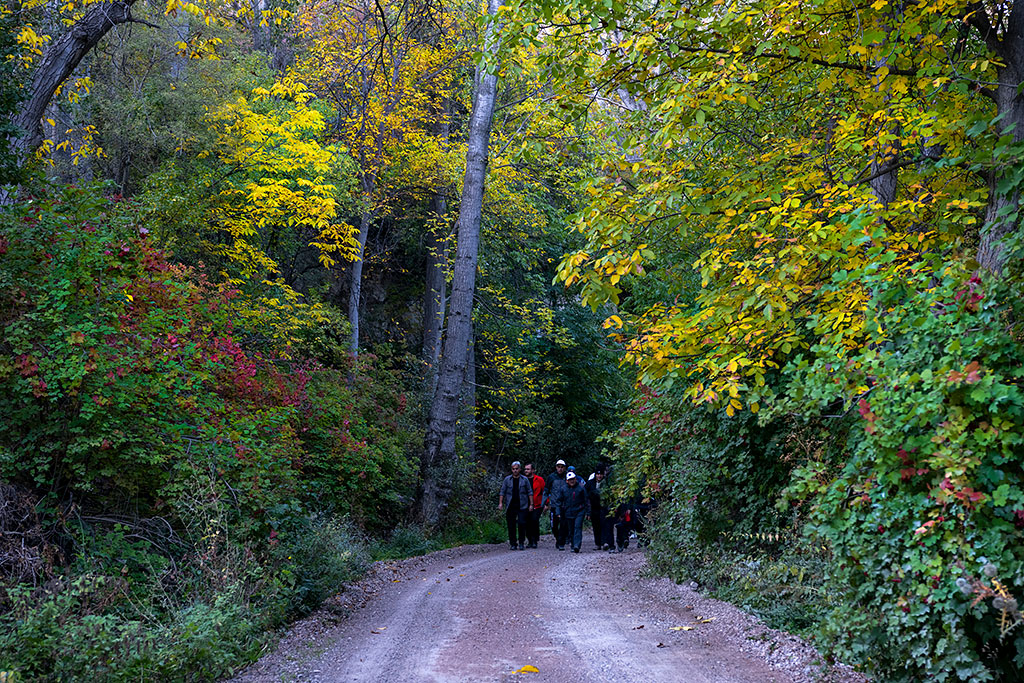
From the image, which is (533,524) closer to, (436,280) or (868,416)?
(436,280)

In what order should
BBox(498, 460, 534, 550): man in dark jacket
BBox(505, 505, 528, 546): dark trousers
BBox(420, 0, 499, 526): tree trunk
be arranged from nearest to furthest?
1. BBox(498, 460, 534, 550): man in dark jacket
2. BBox(505, 505, 528, 546): dark trousers
3. BBox(420, 0, 499, 526): tree trunk

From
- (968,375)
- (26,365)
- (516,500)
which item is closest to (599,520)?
(516,500)

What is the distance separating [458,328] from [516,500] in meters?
3.95

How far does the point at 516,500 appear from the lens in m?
17.0

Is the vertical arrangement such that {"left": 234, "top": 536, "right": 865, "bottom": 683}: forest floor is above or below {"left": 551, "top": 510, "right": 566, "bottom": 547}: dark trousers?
below

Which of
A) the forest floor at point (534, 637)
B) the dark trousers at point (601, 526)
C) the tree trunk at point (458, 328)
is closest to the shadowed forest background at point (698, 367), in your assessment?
the forest floor at point (534, 637)

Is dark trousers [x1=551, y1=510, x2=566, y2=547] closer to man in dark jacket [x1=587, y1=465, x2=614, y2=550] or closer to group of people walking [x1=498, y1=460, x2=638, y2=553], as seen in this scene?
group of people walking [x1=498, y1=460, x2=638, y2=553]

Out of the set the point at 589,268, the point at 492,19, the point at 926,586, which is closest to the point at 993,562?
the point at 926,586

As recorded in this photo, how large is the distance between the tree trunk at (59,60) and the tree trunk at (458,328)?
8.15 metres

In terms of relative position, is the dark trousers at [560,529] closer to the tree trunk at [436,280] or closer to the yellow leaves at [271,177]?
the tree trunk at [436,280]

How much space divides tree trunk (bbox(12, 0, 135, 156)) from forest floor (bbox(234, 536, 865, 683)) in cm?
734

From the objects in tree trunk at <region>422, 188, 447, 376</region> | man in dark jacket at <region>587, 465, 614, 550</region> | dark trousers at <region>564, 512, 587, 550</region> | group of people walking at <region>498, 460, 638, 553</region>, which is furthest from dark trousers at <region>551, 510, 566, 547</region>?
tree trunk at <region>422, 188, 447, 376</region>

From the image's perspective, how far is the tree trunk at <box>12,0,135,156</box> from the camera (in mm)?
10461

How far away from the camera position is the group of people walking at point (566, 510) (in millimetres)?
16906
